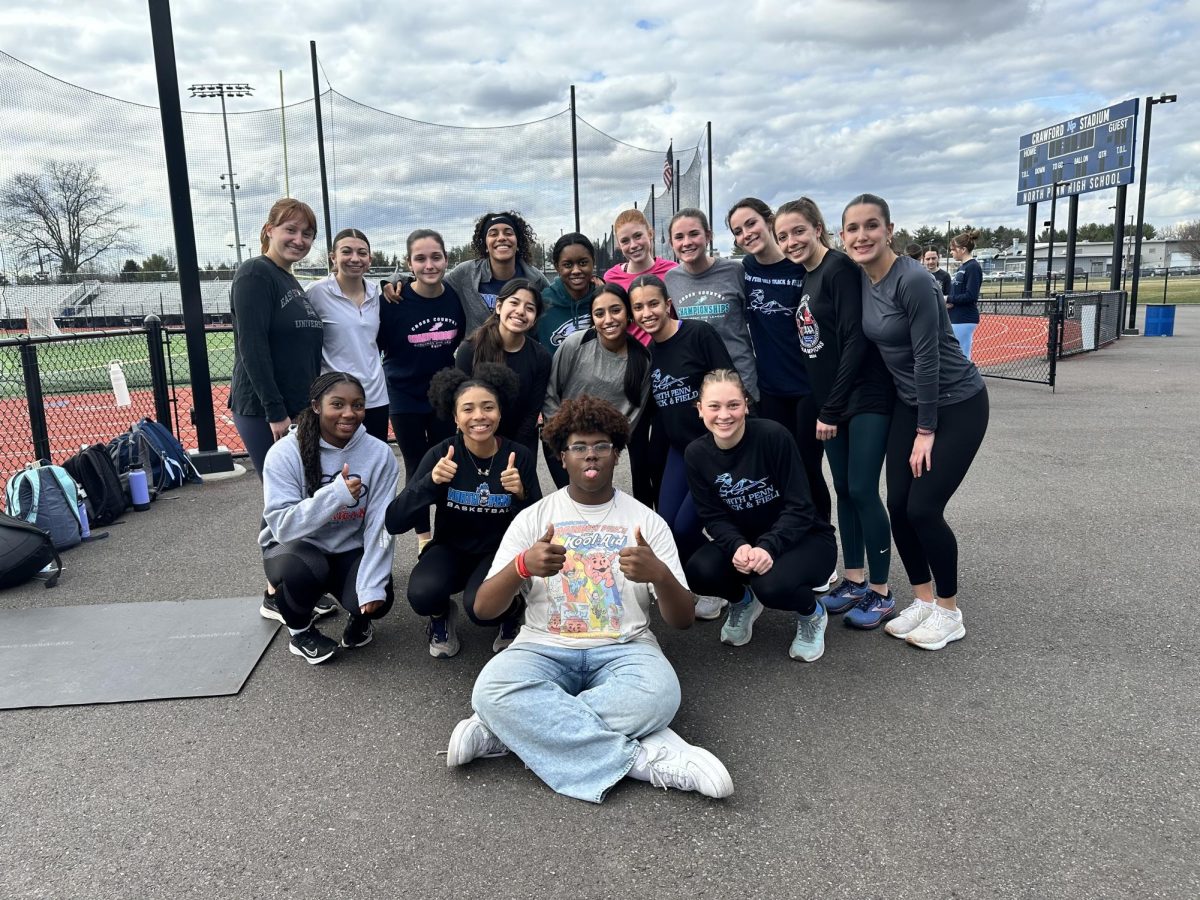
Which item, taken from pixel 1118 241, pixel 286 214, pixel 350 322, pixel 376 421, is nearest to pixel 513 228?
pixel 350 322

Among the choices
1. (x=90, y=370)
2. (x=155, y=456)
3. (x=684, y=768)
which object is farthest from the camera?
(x=90, y=370)

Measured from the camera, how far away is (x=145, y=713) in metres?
3.13

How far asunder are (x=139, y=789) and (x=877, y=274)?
333 centimetres

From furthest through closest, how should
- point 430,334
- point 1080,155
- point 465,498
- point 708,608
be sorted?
point 1080,155
point 430,334
point 708,608
point 465,498

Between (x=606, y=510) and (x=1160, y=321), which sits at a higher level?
(x=606, y=510)

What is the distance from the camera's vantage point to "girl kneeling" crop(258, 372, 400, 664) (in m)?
3.53

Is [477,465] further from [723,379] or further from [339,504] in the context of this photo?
[723,379]

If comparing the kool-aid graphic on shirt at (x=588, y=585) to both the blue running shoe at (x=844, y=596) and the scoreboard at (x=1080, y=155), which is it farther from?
the scoreboard at (x=1080, y=155)

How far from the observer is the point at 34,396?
598 centimetres

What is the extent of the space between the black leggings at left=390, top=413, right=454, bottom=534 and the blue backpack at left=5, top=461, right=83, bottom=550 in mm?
2368

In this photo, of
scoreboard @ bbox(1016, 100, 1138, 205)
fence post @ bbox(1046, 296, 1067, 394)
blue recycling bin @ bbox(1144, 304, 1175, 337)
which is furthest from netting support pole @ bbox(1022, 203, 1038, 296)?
fence post @ bbox(1046, 296, 1067, 394)

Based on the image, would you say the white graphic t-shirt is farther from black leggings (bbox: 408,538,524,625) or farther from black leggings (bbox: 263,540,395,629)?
black leggings (bbox: 263,540,395,629)

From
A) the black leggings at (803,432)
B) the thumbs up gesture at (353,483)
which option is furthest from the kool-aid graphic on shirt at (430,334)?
the black leggings at (803,432)

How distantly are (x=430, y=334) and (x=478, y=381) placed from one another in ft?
3.52
